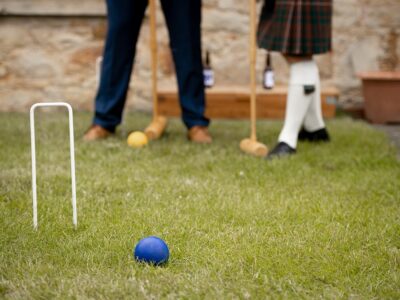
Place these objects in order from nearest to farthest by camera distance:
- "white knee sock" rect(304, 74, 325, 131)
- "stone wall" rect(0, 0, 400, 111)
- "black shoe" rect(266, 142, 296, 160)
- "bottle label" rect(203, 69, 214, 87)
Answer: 1. "black shoe" rect(266, 142, 296, 160)
2. "white knee sock" rect(304, 74, 325, 131)
3. "bottle label" rect(203, 69, 214, 87)
4. "stone wall" rect(0, 0, 400, 111)

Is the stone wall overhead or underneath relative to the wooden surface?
overhead

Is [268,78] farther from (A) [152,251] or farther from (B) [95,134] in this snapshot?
(A) [152,251]

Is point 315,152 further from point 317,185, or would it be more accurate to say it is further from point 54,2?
point 54,2

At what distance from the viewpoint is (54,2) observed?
548 cm

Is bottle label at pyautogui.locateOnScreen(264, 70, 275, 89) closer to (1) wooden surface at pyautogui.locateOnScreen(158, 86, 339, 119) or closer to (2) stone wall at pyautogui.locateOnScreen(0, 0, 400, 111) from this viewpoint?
(1) wooden surface at pyautogui.locateOnScreen(158, 86, 339, 119)

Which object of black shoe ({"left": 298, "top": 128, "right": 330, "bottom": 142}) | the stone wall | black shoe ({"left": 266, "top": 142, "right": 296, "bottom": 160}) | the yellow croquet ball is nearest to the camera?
black shoe ({"left": 266, "top": 142, "right": 296, "bottom": 160})

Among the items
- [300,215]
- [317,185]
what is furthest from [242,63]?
[300,215]

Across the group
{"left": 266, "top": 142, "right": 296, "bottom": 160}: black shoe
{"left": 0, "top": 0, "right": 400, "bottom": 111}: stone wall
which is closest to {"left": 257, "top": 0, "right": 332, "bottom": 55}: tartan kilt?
{"left": 266, "top": 142, "right": 296, "bottom": 160}: black shoe

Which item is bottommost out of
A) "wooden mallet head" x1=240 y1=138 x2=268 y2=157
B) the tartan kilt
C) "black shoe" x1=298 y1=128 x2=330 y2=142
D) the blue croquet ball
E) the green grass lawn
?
"black shoe" x1=298 y1=128 x2=330 y2=142

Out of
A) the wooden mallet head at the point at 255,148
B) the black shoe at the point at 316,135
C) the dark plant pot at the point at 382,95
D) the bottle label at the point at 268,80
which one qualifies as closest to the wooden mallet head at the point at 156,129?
the wooden mallet head at the point at 255,148

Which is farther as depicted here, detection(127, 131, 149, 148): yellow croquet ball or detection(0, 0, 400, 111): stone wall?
detection(0, 0, 400, 111): stone wall

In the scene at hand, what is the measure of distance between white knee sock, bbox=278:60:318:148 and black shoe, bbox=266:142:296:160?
3 centimetres

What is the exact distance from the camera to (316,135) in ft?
13.3

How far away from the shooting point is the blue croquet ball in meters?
1.89
